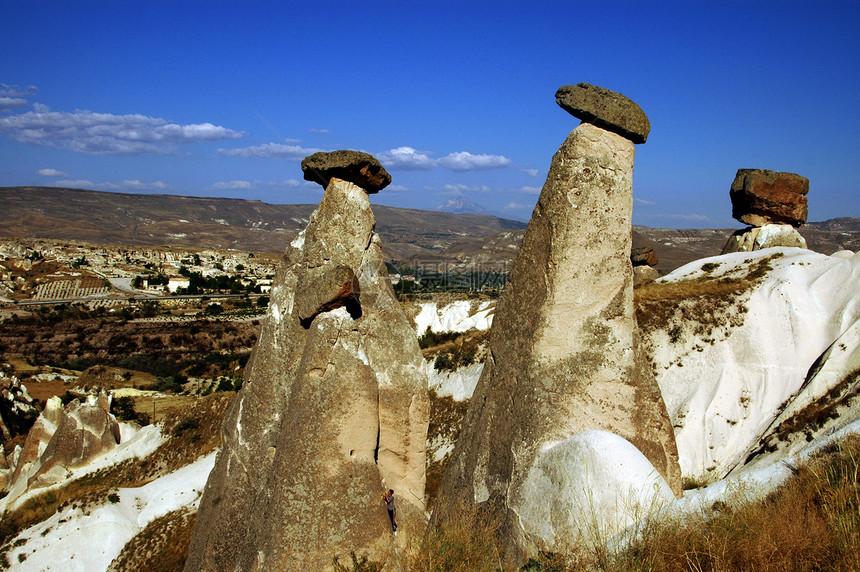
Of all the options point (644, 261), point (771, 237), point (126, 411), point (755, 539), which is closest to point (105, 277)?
point (126, 411)

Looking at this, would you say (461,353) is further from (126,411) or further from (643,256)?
(126,411)

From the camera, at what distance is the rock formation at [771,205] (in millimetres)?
16078

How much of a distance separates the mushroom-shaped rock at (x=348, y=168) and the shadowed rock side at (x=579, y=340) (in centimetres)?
174

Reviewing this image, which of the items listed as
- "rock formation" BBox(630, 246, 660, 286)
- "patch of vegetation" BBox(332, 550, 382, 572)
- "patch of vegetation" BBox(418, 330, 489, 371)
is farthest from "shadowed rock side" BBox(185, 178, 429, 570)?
"rock formation" BBox(630, 246, 660, 286)

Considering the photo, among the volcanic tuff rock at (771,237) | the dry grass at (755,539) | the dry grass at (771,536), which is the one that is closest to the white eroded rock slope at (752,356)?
the volcanic tuff rock at (771,237)

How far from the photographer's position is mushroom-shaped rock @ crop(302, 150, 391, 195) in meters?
5.77

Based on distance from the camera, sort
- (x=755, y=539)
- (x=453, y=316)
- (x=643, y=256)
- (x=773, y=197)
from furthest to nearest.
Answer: (x=453, y=316), (x=643, y=256), (x=773, y=197), (x=755, y=539)

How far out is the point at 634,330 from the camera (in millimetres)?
5285

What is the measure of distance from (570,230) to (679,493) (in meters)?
2.53

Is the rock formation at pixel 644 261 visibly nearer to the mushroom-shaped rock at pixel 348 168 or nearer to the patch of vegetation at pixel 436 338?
the patch of vegetation at pixel 436 338

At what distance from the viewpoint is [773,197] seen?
1605 centimetres

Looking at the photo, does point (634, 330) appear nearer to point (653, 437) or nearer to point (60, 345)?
point (653, 437)

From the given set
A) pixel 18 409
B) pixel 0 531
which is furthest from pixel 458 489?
pixel 18 409

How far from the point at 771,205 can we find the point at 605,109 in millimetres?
13582
